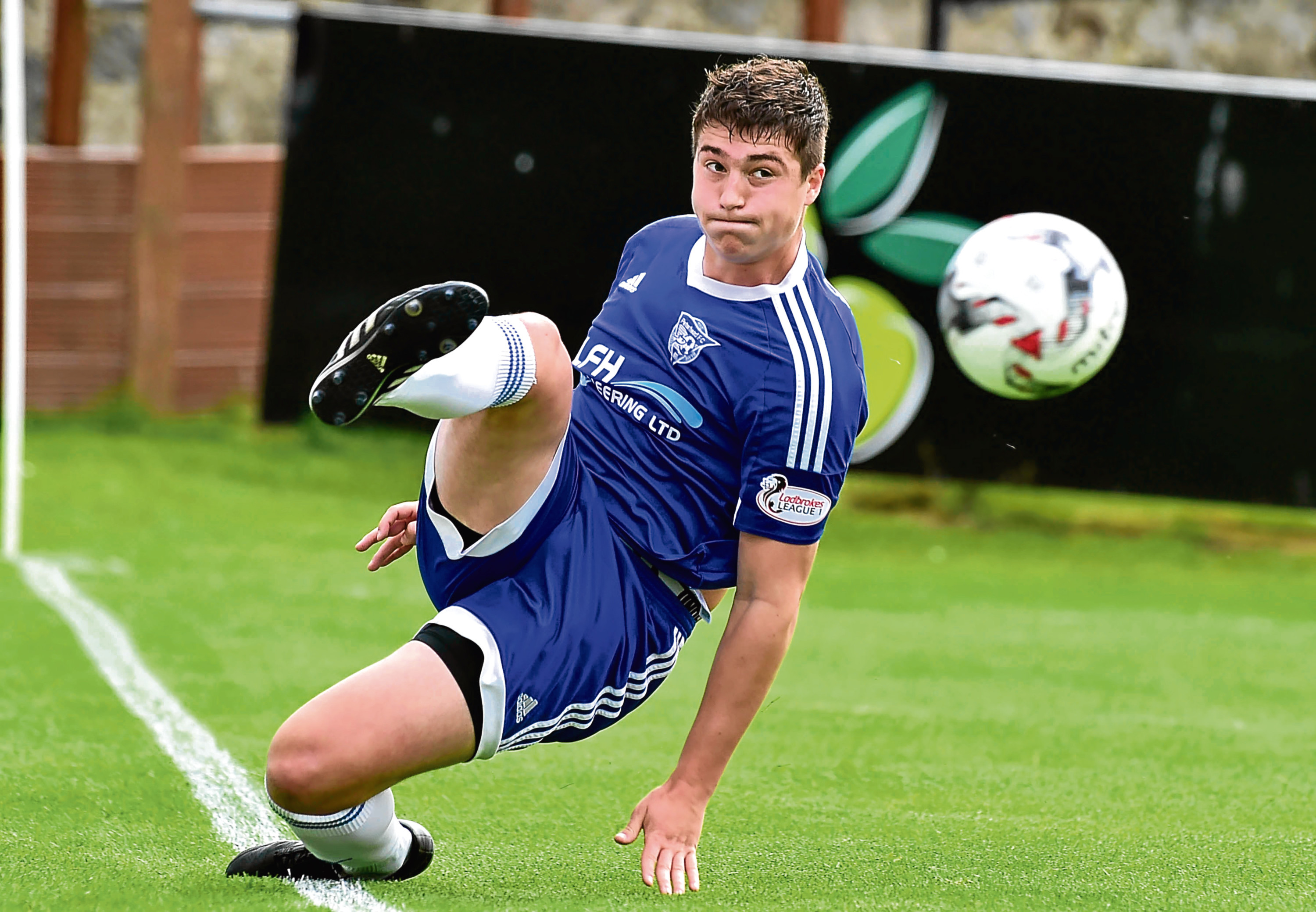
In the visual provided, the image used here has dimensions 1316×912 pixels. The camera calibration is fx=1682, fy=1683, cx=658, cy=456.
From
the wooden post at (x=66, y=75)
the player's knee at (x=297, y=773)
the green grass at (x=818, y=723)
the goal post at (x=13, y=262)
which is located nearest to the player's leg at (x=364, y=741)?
the player's knee at (x=297, y=773)

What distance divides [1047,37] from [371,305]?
9.22 meters

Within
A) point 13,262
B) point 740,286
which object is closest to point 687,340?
point 740,286

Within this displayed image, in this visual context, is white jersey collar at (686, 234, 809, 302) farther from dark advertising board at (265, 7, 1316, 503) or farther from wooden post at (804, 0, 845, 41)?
wooden post at (804, 0, 845, 41)

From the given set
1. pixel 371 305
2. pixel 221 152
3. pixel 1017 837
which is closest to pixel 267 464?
pixel 371 305

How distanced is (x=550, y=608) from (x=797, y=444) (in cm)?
57

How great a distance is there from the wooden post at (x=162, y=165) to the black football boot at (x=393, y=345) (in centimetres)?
792

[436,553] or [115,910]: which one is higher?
[436,553]

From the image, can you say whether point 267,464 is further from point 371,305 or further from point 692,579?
point 692,579

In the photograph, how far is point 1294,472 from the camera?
365 inches

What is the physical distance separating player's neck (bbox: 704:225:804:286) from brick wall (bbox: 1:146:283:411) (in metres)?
7.24

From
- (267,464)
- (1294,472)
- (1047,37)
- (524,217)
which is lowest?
(267,464)

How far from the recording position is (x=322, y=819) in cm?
307

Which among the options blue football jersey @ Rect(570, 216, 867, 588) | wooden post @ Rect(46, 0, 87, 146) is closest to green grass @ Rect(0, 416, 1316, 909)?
blue football jersey @ Rect(570, 216, 867, 588)

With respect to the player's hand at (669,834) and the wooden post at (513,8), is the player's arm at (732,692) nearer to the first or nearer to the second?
the player's hand at (669,834)
